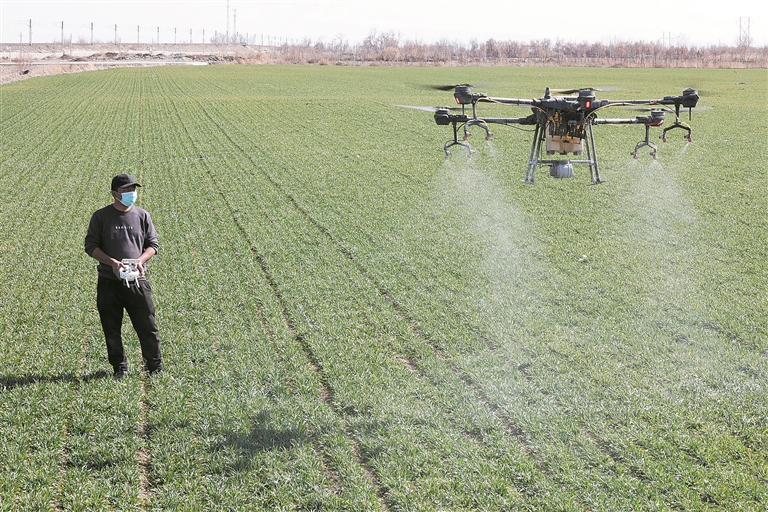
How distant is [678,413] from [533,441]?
74.2 inches

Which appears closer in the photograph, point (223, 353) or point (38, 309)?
point (223, 353)

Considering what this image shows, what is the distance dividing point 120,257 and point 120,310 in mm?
703

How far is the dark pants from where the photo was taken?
8.81 metres

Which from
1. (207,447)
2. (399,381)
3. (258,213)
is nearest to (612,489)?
(399,381)

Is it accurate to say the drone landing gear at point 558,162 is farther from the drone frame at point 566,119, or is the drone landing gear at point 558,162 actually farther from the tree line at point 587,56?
the tree line at point 587,56

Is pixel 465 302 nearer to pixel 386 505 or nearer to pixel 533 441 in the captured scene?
pixel 533 441

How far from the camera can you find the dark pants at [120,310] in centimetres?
881

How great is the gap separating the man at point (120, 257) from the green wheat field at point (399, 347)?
2.17ft

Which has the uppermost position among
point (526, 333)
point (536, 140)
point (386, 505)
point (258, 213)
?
point (536, 140)

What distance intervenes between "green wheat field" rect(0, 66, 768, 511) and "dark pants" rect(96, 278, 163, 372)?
0.51 metres

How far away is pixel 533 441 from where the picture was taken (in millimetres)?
7828

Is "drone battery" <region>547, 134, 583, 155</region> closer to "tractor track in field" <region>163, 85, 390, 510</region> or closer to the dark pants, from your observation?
"tractor track in field" <region>163, 85, 390, 510</region>

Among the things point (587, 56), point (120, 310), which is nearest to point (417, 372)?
point (120, 310)

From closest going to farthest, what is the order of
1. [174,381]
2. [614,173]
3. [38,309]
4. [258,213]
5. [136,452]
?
[136,452], [174,381], [38,309], [258,213], [614,173]
